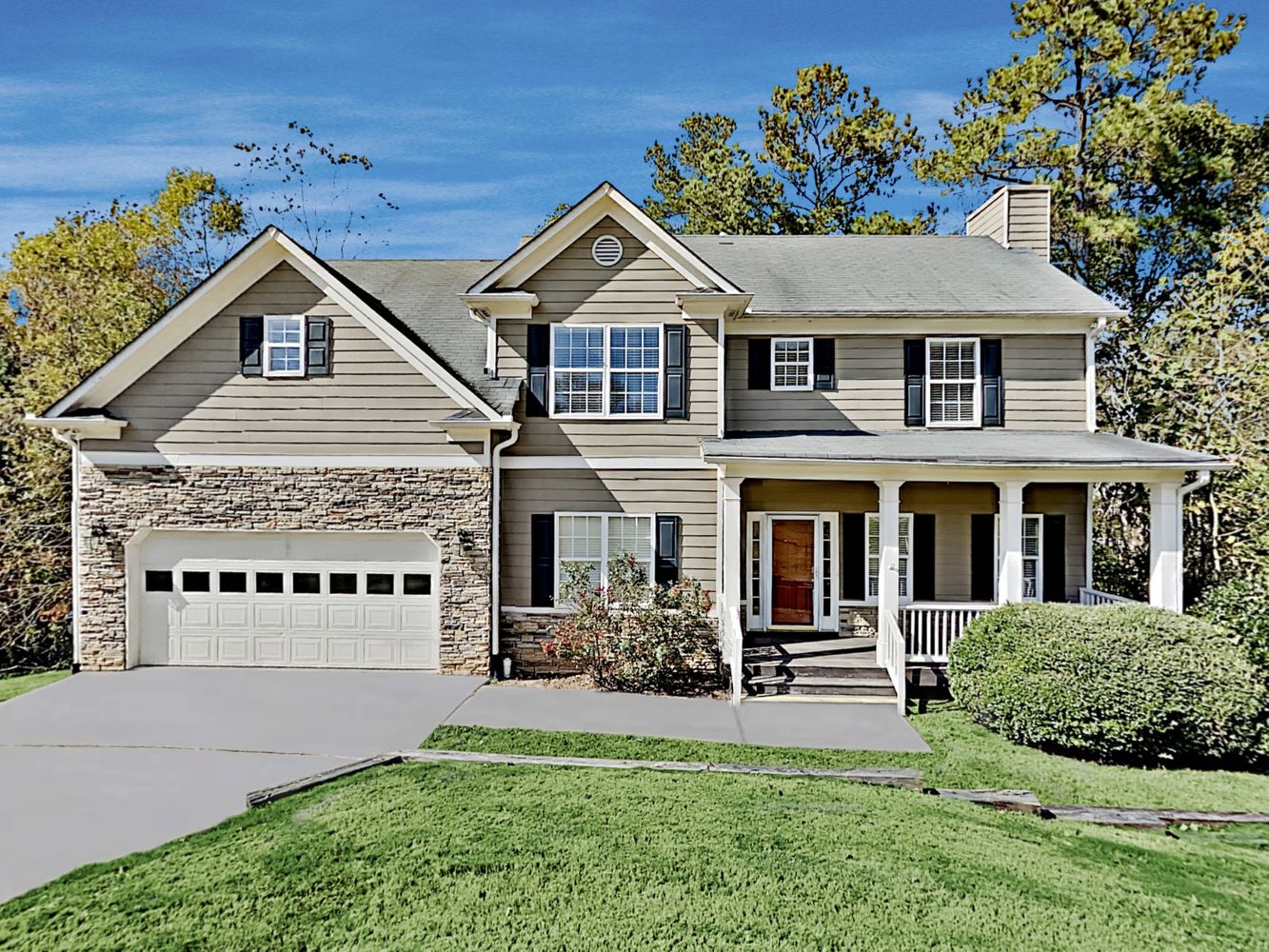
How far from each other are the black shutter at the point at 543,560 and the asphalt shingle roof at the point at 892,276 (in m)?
4.97

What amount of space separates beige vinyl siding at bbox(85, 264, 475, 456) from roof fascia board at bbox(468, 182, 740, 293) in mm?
2016

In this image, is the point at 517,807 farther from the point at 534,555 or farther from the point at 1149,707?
the point at 1149,707

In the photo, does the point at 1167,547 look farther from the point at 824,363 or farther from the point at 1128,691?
the point at 824,363

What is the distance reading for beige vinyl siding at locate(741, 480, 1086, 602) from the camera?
43.6ft

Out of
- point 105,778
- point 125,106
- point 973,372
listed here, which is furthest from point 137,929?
point 125,106

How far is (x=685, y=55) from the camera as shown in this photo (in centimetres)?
A: 1383

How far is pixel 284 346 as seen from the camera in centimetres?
1208

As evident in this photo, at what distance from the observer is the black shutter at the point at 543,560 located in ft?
40.7

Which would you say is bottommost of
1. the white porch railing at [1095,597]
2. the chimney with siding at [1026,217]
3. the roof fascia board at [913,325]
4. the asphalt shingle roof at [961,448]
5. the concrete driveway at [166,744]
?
the concrete driveway at [166,744]

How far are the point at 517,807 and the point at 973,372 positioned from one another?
10.5m

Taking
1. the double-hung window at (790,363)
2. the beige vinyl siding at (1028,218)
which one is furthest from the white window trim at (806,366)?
the beige vinyl siding at (1028,218)

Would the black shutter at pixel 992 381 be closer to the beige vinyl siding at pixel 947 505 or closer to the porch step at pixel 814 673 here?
the beige vinyl siding at pixel 947 505

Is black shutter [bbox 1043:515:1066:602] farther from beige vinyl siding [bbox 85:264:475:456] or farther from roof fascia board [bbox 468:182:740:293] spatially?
beige vinyl siding [bbox 85:264:475:456]

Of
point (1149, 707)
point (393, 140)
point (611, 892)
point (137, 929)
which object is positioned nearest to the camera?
point (137, 929)
